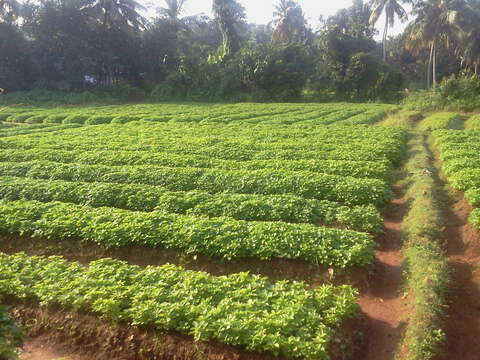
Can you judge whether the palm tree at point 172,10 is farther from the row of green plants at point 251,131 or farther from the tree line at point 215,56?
the row of green plants at point 251,131

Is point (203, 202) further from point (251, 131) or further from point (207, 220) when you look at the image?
point (251, 131)

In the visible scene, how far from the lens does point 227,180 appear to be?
12711 mm

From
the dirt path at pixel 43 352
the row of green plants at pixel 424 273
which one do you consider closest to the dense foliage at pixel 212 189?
the row of green plants at pixel 424 273

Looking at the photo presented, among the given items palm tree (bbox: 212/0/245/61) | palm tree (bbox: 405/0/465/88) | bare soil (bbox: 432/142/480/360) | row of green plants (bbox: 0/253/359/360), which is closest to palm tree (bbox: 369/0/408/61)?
palm tree (bbox: 405/0/465/88)

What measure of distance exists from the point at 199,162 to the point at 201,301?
A: 30.0 feet

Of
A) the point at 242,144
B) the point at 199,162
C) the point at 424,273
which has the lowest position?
the point at 424,273

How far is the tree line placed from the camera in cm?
4228

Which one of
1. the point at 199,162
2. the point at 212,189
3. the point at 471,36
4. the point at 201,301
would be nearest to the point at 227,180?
the point at 212,189

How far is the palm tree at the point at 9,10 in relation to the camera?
1938 inches

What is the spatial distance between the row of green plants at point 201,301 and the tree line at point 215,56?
39275mm

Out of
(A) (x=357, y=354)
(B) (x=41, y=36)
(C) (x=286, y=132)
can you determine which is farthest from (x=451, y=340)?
(B) (x=41, y=36)

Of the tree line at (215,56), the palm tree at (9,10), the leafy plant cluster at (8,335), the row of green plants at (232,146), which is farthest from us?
the palm tree at (9,10)

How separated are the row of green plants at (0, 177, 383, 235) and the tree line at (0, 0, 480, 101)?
35012 millimetres

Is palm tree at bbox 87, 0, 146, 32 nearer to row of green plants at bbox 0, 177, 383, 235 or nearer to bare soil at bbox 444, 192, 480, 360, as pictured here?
row of green plants at bbox 0, 177, 383, 235
